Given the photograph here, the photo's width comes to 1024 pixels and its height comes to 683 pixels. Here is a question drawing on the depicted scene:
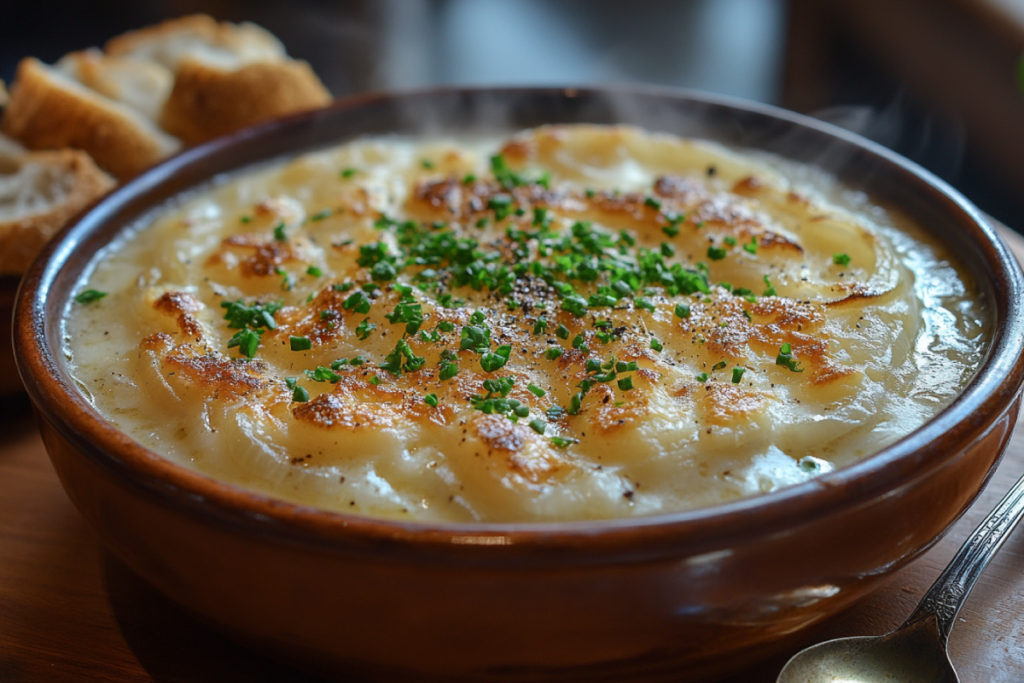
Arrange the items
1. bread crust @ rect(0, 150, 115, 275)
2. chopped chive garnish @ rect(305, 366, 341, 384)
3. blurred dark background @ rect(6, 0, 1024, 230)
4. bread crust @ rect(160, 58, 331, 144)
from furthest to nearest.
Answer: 1. blurred dark background @ rect(6, 0, 1024, 230)
2. bread crust @ rect(160, 58, 331, 144)
3. bread crust @ rect(0, 150, 115, 275)
4. chopped chive garnish @ rect(305, 366, 341, 384)

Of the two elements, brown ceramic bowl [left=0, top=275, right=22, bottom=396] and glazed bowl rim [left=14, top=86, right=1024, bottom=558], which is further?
brown ceramic bowl [left=0, top=275, right=22, bottom=396]

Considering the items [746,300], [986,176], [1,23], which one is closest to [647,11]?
[986,176]

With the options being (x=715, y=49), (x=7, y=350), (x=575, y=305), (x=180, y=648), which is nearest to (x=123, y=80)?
(x=7, y=350)

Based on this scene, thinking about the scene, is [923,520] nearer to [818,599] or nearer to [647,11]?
[818,599]

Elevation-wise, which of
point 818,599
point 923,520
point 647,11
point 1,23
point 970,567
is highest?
point 923,520

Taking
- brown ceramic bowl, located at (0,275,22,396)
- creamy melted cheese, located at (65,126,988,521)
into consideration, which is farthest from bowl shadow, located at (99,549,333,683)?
brown ceramic bowl, located at (0,275,22,396)

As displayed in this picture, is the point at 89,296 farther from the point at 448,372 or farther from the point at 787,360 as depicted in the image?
the point at 787,360

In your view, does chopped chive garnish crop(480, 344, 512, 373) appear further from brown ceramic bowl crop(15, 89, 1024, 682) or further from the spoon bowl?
the spoon bowl
